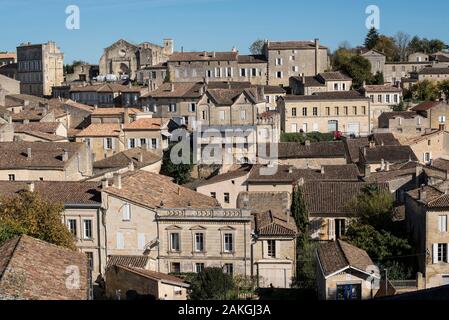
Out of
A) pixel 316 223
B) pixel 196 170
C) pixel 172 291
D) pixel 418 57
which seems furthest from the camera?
pixel 418 57

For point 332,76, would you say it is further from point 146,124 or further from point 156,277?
point 156,277

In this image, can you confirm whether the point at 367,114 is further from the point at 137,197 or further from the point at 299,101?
the point at 137,197

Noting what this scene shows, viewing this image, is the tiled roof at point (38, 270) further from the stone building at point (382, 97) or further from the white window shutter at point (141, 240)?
the stone building at point (382, 97)

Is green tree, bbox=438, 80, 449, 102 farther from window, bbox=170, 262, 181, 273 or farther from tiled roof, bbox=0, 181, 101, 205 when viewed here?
window, bbox=170, 262, 181, 273

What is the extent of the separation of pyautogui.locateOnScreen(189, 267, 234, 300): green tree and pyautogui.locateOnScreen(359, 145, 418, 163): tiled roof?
1878 centimetres

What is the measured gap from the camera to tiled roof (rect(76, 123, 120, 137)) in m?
42.1

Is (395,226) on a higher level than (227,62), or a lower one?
lower

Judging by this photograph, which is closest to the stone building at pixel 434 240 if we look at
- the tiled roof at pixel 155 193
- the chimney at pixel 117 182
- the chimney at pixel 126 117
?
the tiled roof at pixel 155 193

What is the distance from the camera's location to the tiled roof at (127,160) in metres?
36.3

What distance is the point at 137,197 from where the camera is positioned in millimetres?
23812
